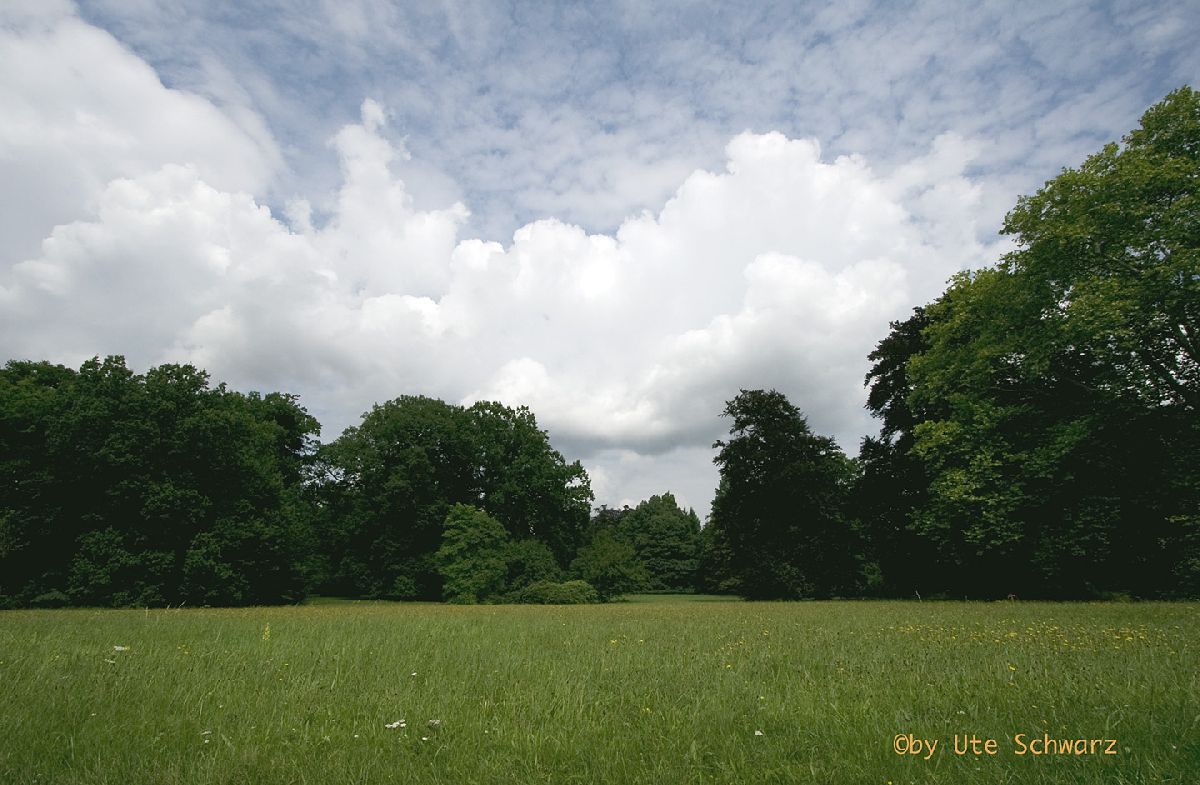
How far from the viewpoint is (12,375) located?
115ft

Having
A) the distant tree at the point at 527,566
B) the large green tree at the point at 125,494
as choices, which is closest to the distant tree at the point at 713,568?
the distant tree at the point at 527,566

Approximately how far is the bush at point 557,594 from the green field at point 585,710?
2940cm

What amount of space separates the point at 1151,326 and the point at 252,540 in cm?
Answer: 3805

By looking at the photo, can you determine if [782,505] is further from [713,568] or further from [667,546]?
[667,546]

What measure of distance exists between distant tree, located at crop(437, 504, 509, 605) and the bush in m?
2.49

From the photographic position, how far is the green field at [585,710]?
369cm

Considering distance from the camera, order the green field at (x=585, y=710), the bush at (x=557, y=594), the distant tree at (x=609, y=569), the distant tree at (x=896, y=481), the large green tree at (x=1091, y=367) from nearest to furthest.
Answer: the green field at (x=585, y=710) < the large green tree at (x=1091, y=367) < the distant tree at (x=896, y=481) < the bush at (x=557, y=594) < the distant tree at (x=609, y=569)

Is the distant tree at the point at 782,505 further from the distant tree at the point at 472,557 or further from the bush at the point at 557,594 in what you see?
the distant tree at the point at 472,557

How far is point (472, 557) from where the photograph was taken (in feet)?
132

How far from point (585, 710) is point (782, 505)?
3729 cm

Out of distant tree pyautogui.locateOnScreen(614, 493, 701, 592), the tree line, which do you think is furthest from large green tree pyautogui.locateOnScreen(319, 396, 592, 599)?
distant tree pyautogui.locateOnScreen(614, 493, 701, 592)

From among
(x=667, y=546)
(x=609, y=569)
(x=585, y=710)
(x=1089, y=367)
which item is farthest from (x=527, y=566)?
(x=585, y=710)

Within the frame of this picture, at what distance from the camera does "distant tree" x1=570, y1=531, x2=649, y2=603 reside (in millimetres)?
43094

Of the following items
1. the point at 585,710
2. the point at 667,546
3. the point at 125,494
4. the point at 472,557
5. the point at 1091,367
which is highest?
the point at 1091,367
